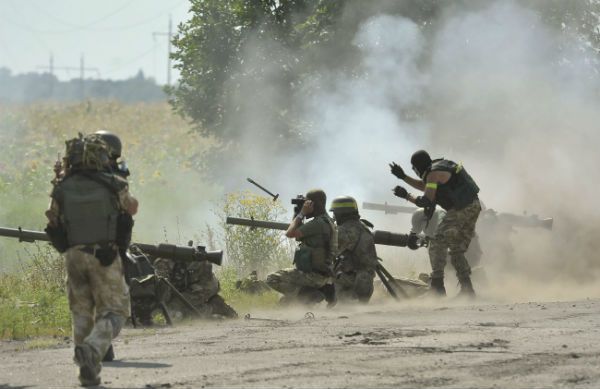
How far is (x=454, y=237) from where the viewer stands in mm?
14984

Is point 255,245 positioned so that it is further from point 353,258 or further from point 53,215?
point 53,215

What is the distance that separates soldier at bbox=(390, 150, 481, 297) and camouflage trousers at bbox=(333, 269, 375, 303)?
917mm

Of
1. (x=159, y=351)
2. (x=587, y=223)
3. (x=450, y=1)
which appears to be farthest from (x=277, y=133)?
(x=159, y=351)

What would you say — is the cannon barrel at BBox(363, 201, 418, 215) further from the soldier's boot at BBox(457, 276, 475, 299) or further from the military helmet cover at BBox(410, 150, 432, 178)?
the military helmet cover at BBox(410, 150, 432, 178)

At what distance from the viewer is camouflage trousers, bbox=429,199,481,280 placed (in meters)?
15.0

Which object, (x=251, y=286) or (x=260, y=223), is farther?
(x=260, y=223)

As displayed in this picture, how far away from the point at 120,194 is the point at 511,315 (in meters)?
5.35

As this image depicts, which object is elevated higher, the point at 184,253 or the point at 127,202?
the point at 127,202

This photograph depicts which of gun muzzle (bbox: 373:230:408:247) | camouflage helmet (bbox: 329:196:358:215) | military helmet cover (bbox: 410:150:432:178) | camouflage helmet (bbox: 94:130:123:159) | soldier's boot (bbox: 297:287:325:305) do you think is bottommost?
soldier's boot (bbox: 297:287:325:305)

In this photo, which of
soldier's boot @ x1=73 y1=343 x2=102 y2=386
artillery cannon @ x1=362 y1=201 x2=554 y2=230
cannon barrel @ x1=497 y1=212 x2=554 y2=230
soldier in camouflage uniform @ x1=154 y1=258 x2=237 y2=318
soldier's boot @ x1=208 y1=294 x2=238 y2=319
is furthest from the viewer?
cannon barrel @ x1=497 y1=212 x2=554 y2=230

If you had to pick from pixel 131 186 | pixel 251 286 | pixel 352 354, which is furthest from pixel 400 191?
pixel 131 186

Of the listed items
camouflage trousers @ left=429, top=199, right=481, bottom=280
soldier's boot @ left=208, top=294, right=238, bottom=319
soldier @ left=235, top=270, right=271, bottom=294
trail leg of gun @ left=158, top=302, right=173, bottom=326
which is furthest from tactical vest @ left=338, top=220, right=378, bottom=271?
trail leg of gun @ left=158, top=302, right=173, bottom=326

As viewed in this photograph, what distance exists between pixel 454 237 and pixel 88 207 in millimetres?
7332

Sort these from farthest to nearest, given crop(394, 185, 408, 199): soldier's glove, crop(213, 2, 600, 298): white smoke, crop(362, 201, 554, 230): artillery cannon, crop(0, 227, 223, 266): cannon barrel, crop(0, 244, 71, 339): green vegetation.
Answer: crop(213, 2, 600, 298): white smoke < crop(362, 201, 554, 230): artillery cannon < crop(394, 185, 408, 199): soldier's glove < crop(0, 227, 223, 266): cannon barrel < crop(0, 244, 71, 339): green vegetation
